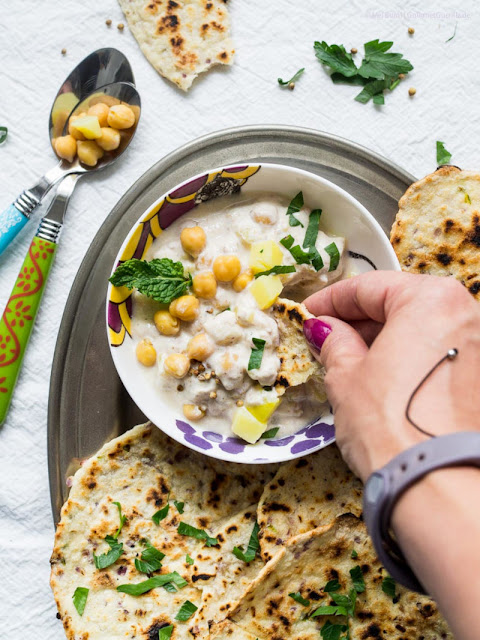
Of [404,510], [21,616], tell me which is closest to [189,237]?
[404,510]

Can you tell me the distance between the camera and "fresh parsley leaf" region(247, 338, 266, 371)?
2631 mm

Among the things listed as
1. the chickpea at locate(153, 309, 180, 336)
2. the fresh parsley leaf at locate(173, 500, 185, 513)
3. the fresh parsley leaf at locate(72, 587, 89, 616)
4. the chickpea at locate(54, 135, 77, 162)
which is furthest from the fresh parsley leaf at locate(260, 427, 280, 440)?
the chickpea at locate(54, 135, 77, 162)

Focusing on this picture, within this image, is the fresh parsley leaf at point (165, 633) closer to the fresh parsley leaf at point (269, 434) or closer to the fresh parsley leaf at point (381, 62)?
the fresh parsley leaf at point (269, 434)

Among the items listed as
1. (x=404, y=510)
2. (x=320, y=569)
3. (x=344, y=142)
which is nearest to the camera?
(x=404, y=510)

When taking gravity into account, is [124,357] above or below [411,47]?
below

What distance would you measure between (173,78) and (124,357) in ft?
4.71

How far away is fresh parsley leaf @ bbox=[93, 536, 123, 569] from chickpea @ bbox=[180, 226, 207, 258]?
53.5 inches

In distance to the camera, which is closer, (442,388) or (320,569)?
(442,388)

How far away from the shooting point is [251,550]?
9.18 feet

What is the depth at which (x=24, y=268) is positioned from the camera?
3105 millimetres

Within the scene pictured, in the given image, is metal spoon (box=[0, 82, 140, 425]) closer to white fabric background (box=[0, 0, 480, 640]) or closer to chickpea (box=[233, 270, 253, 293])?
white fabric background (box=[0, 0, 480, 640])

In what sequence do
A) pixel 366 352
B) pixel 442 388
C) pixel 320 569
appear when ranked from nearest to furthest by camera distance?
pixel 442 388
pixel 366 352
pixel 320 569

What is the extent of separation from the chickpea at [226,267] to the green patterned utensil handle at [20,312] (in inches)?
36.4

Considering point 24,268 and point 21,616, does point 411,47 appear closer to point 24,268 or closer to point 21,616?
point 24,268
